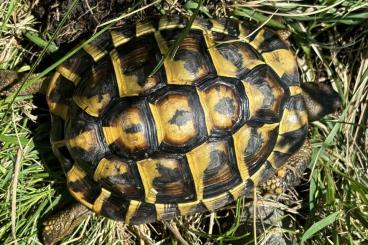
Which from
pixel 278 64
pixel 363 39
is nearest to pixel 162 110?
pixel 278 64

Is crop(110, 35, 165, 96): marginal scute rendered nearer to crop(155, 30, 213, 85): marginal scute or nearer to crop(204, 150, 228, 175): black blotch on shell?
crop(155, 30, 213, 85): marginal scute

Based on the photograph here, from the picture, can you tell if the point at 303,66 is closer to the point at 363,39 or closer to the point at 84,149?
the point at 363,39

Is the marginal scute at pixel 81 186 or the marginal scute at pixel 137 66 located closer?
the marginal scute at pixel 137 66

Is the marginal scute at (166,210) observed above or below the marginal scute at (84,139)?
below

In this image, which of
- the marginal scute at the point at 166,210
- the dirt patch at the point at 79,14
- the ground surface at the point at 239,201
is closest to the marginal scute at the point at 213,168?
the marginal scute at the point at 166,210

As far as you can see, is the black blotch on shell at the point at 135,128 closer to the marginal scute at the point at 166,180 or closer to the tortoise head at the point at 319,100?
the marginal scute at the point at 166,180

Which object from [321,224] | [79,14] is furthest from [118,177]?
[321,224]
